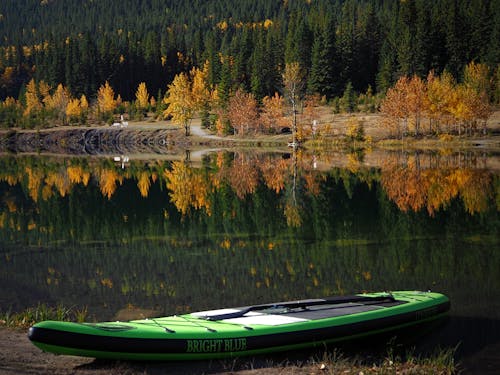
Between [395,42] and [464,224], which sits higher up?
[395,42]

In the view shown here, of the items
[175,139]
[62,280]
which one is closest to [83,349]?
[62,280]

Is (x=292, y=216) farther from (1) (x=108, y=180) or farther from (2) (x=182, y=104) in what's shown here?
(2) (x=182, y=104)

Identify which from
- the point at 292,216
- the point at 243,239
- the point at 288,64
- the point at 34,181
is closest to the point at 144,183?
the point at 34,181

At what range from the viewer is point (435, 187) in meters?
31.3

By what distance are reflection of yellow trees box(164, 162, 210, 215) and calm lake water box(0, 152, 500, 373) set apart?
12cm

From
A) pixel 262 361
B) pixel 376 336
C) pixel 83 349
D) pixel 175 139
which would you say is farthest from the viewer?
pixel 175 139

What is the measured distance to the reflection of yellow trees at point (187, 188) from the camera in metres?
27.7

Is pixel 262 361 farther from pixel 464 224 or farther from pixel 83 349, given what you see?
pixel 464 224

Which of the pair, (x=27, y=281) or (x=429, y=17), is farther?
(x=429, y=17)

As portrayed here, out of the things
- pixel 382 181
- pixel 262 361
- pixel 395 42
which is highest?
pixel 395 42

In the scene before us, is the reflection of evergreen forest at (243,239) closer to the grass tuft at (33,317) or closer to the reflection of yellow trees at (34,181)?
the reflection of yellow trees at (34,181)

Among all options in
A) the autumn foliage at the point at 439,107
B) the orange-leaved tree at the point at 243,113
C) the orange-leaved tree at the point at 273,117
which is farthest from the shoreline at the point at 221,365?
the orange-leaved tree at the point at 243,113

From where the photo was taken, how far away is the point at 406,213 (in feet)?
78.5

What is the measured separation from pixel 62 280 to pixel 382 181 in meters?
23.4
